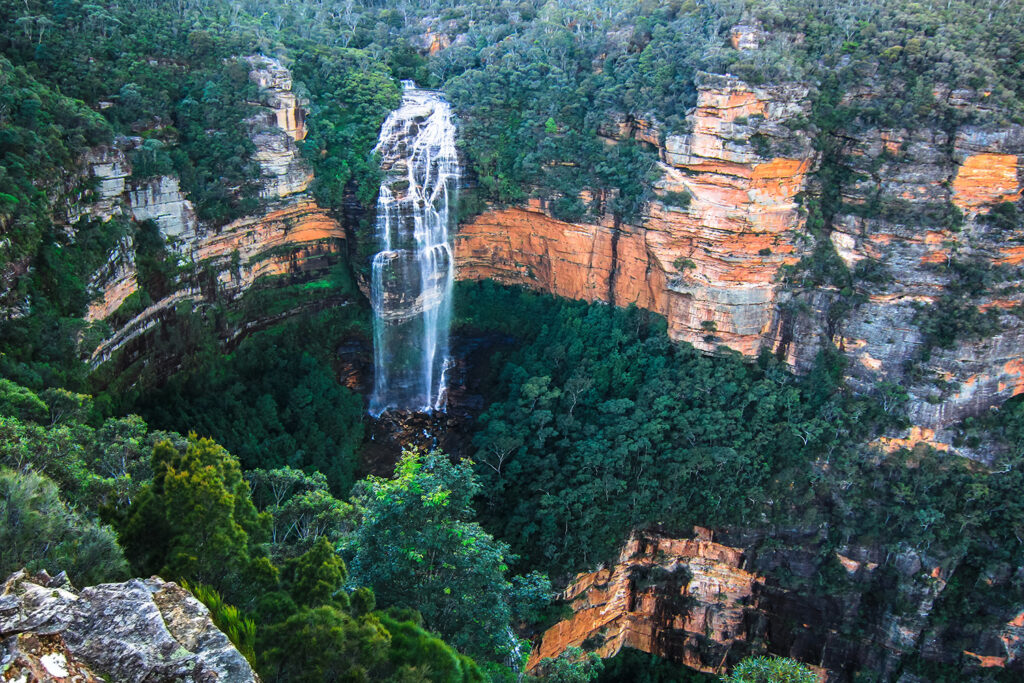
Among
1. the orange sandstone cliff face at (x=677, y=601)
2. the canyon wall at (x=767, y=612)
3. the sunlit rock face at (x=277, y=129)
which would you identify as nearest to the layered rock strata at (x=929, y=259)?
the canyon wall at (x=767, y=612)

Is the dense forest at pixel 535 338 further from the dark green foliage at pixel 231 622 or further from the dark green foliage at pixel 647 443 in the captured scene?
the dark green foliage at pixel 231 622

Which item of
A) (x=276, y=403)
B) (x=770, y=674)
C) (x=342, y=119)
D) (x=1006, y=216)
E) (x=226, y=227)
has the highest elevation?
(x=342, y=119)

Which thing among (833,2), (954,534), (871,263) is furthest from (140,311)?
(954,534)

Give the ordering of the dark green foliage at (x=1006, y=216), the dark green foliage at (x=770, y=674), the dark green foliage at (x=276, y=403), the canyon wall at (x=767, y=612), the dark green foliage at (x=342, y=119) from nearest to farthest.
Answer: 1. the dark green foliage at (x=770, y=674)
2. the dark green foliage at (x=1006, y=216)
3. the canyon wall at (x=767, y=612)
4. the dark green foliage at (x=276, y=403)
5. the dark green foliage at (x=342, y=119)

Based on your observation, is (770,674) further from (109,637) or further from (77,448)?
(77,448)

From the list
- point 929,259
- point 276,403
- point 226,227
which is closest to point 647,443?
point 929,259

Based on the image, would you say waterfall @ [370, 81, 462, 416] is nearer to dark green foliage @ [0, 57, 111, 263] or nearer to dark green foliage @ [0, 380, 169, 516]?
dark green foliage @ [0, 57, 111, 263]

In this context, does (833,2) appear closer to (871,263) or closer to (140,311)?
(871,263)
